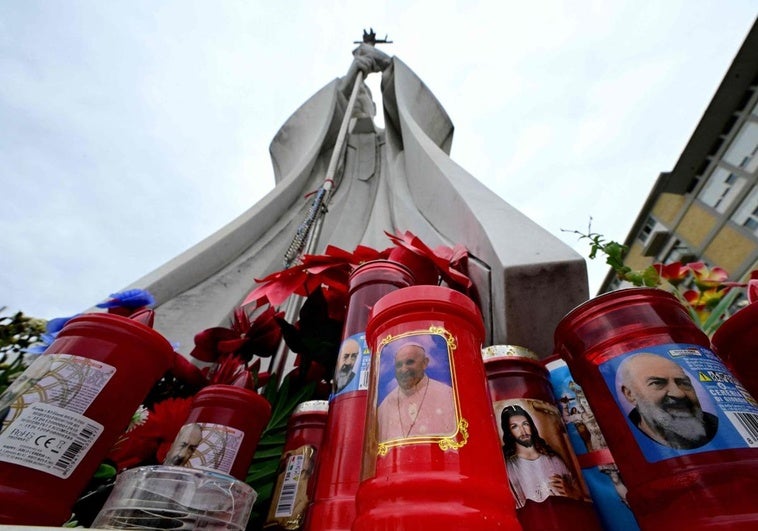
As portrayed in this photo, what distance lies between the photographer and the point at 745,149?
5785mm

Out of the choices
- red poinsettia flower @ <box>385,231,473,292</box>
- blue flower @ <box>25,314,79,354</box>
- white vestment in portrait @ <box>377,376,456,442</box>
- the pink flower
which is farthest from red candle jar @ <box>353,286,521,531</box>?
the pink flower

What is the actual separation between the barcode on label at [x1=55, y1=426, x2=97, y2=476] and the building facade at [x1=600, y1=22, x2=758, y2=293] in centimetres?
693

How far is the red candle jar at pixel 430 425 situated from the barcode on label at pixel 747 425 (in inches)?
6.3

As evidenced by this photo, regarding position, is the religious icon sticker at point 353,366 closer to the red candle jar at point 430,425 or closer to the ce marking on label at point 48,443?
the red candle jar at point 430,425

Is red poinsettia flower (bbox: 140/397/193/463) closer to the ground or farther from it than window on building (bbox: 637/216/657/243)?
closer to the ground

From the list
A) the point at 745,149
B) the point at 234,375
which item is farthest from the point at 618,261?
the point at 745,149

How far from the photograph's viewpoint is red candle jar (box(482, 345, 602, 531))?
13.2 inches

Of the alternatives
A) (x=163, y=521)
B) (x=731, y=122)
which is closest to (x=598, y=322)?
(x=163, y=521)

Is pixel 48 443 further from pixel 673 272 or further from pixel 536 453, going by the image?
pixel 673 272

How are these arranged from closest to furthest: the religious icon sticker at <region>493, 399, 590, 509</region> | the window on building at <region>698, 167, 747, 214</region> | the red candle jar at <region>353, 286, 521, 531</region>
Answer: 1. the red candle jar at <region>353, 286, 521, 531</region>
2. the religious icon sticker at <region>493, 399, 590, 509</region>
3. the window on building at <region>698, 167, 747, 214</region>

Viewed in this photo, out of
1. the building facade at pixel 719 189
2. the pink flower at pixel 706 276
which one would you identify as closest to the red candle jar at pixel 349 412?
the pink flower at pixel 706 276

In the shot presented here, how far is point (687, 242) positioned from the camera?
668 centimetres

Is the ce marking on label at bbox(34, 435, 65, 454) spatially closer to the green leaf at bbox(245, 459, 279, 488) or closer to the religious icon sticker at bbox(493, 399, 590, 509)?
the green leaf at bbox(245, 459, 279, 488)

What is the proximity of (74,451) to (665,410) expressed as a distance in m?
0.47
